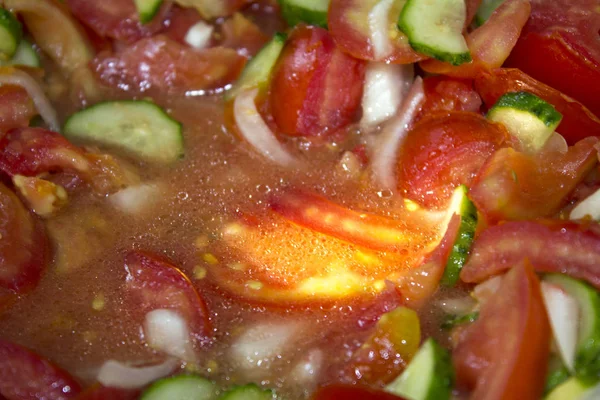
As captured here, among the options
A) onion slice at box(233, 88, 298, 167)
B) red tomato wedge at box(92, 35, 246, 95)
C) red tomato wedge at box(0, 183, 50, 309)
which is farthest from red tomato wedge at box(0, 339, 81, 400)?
red tomato wedge at box(92, 35, 246, 95)

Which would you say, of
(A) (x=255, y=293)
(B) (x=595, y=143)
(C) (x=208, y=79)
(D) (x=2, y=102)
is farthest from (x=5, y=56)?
(B) (x=595, y=143)

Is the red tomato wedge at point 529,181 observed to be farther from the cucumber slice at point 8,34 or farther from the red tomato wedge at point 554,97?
the cucumber slice at point 8,34

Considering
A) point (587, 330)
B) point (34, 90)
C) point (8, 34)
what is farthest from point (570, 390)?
point (8, 34)

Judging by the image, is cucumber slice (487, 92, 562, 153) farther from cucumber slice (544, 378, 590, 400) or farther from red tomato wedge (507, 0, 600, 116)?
cucumber slice (544, 378, 590, 400)

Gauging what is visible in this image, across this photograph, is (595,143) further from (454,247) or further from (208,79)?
(208,79)

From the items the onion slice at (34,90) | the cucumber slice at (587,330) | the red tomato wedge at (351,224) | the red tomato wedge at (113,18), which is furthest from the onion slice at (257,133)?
Result: the cucumber slice at (587,330)

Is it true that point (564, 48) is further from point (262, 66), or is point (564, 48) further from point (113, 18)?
point (113, 18)
